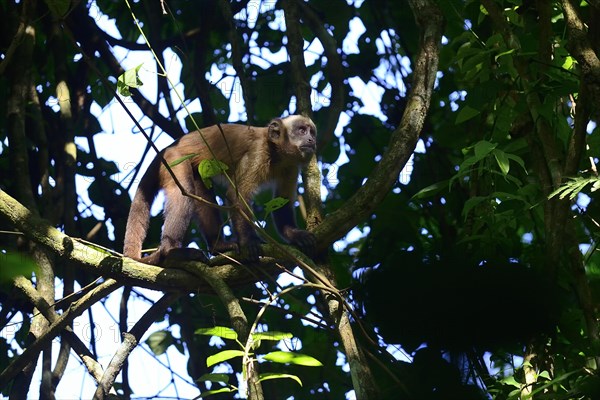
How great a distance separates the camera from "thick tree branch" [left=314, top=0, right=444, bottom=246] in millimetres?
4324

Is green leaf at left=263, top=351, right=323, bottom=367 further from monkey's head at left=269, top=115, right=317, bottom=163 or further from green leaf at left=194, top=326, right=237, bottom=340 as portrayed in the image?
monkey's head at left=269, top=115, right=317, bottom=163

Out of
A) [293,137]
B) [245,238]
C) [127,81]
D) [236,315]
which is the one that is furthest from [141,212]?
[236,315]

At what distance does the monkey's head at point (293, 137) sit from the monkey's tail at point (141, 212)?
113cm

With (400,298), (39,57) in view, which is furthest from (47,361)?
(400,298)

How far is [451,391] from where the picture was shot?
2.03m

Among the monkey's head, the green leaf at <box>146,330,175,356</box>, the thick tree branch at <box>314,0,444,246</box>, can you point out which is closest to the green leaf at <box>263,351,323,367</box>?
the thick tree branch at <box>314,0,444,246</box>

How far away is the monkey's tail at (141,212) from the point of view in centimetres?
611

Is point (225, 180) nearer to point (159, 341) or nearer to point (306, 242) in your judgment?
point (159, 341)

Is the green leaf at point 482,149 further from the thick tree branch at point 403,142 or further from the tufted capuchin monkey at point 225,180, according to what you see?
the tufted capuchin monkey at point 225,180

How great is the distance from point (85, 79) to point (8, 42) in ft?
2.52

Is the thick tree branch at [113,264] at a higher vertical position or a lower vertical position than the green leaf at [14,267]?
higher

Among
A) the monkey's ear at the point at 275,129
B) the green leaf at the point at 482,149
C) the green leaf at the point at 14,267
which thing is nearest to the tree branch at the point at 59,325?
the monkey's ear at the point at 275,129

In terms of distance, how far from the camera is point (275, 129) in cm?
679

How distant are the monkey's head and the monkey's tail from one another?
44.3 inches
